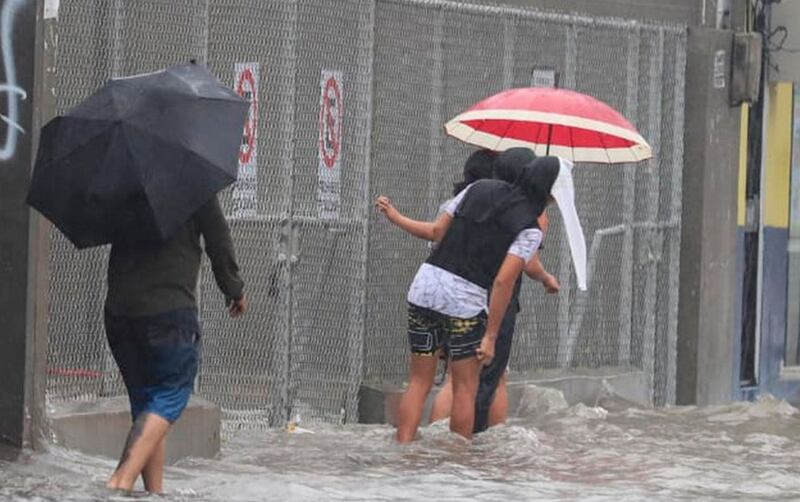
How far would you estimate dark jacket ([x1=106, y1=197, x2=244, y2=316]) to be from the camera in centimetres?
645

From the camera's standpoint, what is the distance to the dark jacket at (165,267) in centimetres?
645

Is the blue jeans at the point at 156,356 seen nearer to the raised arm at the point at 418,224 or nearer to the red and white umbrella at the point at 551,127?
the raised arm at the point at 418,224

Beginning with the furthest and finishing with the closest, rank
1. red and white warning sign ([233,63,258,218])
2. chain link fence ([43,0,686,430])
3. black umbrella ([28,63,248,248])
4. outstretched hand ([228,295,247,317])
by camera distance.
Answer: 1. red and white warning sign ([233,63,258,218])
2. chain link fence ([43,0,686,430])
3. outstretched hand ([228,295,247,317])
4. black umbrella ([28,63,248,248])

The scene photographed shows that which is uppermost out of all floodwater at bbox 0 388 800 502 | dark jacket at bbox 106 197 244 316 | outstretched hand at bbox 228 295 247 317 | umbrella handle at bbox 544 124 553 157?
umbrella handle at bbox 544 124 553 157

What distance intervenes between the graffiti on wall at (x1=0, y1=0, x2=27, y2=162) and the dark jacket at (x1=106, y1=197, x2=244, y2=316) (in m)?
1.15

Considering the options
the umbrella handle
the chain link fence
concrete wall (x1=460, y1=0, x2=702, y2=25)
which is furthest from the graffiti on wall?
concrete wall (x1=460, y1=0, x2=702, y2=25)

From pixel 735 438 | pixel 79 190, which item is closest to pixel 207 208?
pixel 79 190

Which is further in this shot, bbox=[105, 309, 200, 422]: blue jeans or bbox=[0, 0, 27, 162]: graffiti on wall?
bbox=[0, 0, 27, 162]: graffiti on wall

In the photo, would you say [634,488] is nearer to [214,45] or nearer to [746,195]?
[214,45]

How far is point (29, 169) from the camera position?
24.0 feet

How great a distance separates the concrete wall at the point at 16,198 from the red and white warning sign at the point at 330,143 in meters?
2.51

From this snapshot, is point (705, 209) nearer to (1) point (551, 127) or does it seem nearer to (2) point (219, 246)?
(1) point (551, 127)

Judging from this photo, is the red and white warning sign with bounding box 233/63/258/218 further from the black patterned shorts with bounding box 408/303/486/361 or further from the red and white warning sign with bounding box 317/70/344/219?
the black patterned shorts with bounding box 408/303/486/361

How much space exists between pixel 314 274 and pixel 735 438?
295 cm
